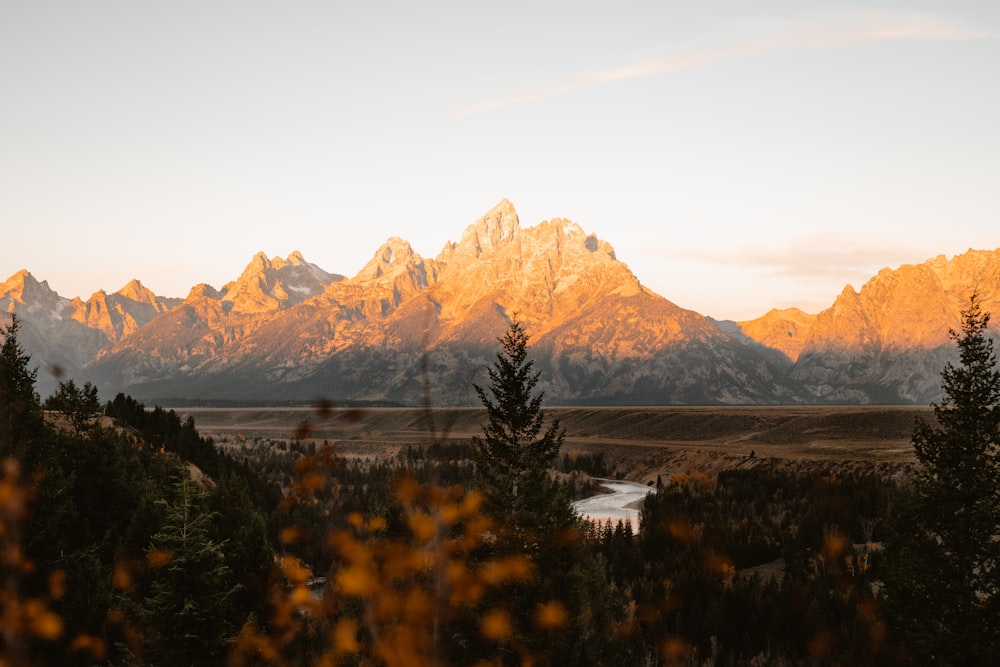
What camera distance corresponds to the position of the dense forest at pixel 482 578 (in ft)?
48.5

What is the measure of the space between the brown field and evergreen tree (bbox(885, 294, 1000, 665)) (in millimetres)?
30164

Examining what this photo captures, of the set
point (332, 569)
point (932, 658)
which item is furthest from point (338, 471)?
point (932, 658)

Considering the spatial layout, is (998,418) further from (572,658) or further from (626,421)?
(626,421)

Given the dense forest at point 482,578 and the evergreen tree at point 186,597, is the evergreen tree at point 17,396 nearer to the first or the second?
the dense forest at point 482,578

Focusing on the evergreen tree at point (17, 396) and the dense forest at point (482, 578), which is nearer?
the dense forest at point (482, 578)

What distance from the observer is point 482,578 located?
51.6 feet

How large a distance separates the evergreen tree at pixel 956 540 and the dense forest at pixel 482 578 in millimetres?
55

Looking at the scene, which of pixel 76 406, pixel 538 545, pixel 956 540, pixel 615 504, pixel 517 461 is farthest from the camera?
pixel 615 504

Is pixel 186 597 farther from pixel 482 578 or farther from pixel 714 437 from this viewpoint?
pixel 714 437

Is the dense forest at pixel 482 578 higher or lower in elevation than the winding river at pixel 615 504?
higher

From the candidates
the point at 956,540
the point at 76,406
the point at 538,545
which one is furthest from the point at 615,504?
the point at 956,540

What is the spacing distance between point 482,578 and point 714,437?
74.1 metres

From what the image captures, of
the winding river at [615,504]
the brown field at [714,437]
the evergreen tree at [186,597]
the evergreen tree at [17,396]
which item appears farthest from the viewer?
the brown field at [714,437]

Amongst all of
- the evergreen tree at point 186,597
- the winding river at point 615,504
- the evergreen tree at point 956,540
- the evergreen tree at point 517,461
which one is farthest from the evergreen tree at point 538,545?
the winding river at point 615,504
